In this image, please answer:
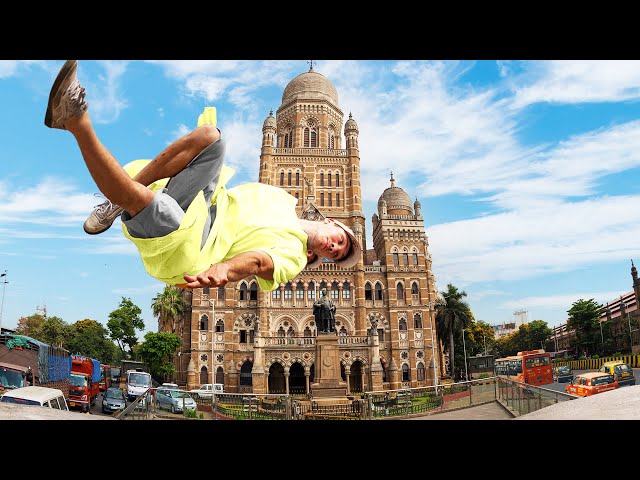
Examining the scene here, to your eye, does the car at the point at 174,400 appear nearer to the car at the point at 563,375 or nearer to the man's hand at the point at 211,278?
the man's hand at the point at 211,278

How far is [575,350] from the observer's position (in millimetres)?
30562

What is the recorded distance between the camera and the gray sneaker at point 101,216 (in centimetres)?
378

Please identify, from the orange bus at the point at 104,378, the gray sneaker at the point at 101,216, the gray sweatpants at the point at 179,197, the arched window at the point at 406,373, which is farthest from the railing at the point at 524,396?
the orange bus at the point at 104,378

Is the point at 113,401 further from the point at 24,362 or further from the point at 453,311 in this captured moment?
the point at 453,311

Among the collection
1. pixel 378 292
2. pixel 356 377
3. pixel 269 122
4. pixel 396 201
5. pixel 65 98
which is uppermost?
pixel 269 122

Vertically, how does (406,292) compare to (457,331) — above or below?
above

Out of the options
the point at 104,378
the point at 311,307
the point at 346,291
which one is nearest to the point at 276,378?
the point at 311,307

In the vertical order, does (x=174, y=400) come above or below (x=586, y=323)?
below

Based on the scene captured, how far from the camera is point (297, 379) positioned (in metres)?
37.1

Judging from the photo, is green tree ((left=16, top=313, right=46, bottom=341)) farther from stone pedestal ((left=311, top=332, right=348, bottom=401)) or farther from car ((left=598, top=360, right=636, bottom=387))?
car ((left=598, top=360, right=636, bottom=387))

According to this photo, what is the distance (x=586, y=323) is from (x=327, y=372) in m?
16.4
